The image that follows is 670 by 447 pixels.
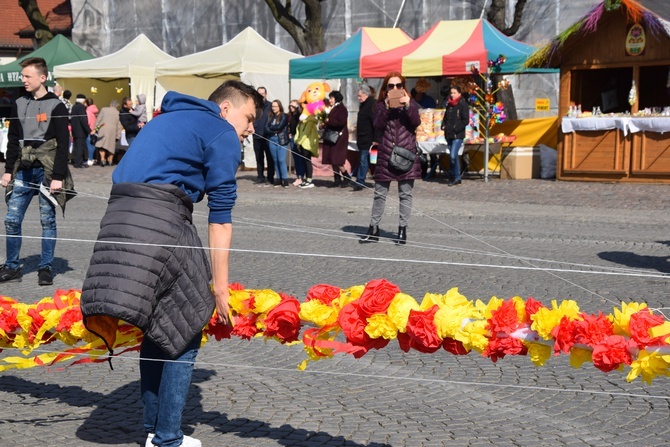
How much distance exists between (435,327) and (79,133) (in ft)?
68.3

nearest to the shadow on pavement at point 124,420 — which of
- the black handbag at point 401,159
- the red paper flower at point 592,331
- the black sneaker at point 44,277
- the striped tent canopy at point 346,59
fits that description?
the red paper flower at point 592,331

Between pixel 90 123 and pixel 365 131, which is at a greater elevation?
pixel 365 131

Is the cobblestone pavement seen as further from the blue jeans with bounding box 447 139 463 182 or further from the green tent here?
the green tent

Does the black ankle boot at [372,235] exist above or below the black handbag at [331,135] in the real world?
below

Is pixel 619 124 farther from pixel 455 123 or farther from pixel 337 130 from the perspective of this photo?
pixel 337 130

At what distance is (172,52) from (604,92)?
18968 mm

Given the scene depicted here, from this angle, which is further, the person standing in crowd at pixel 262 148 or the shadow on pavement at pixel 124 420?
the person standing in crowd at pixel 262 148

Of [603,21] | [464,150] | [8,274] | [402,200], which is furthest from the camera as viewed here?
[464,150]

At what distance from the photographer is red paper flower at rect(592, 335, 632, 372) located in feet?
12.3

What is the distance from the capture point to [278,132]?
744 inches

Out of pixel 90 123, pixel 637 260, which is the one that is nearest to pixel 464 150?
pixel 90 123

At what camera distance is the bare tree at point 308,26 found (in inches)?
1072

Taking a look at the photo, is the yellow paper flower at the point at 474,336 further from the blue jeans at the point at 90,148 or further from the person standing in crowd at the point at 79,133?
the blue jeans at the point at 90,148

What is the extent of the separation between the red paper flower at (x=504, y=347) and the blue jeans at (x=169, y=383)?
123cm
